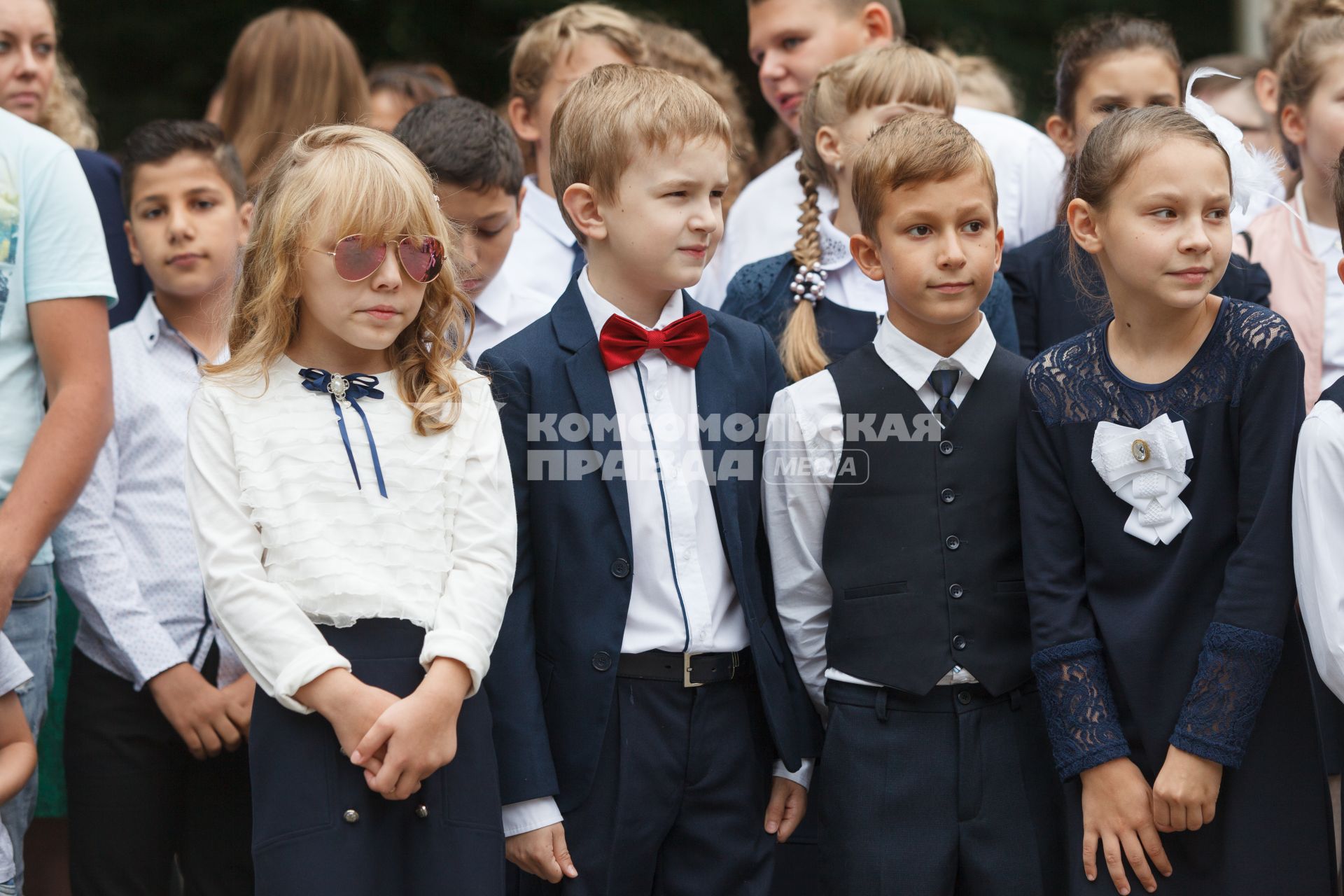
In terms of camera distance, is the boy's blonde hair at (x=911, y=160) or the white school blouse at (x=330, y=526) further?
the boy's blonde hair at (x=911, y=160)

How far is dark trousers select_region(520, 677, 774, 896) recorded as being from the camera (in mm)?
2732

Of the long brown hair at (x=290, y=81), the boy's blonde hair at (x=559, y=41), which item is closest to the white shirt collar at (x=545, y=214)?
the boy's blonde hair at (x=559, y=41)

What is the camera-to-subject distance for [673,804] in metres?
2.77

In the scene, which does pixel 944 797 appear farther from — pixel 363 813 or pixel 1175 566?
pixel 363 813

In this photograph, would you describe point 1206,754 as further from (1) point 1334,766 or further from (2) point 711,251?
(2) point 711,251

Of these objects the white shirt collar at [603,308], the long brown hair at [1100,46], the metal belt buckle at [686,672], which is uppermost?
the long brown hair at [1100,46]

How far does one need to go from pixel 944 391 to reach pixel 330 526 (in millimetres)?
1258

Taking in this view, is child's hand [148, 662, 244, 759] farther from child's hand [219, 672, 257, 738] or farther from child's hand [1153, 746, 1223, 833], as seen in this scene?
child's hand [1153, 746, 1223, 833]

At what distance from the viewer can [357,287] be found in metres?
2.63

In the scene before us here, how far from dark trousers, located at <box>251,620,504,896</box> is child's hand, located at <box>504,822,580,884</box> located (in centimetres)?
16

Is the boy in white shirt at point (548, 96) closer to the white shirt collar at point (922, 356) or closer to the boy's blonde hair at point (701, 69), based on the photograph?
the boy's blonde hair at point (701, 69)

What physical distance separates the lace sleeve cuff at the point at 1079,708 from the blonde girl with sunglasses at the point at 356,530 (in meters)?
1.07

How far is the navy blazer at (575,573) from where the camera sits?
2750mm

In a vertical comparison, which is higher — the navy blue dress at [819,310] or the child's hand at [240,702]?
the navy blue dress at [819,310]
